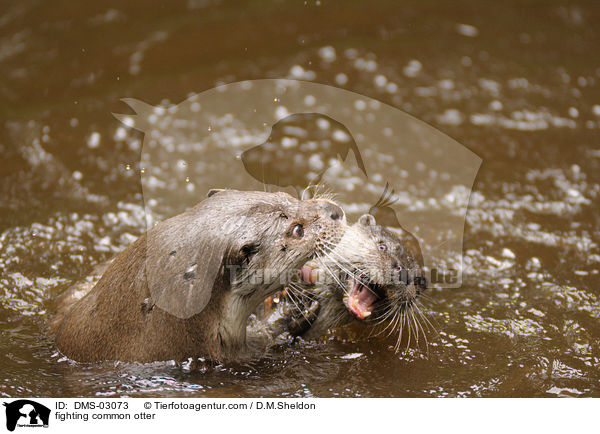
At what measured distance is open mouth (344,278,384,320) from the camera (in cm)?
314

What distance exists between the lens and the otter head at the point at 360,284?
10.2 feet

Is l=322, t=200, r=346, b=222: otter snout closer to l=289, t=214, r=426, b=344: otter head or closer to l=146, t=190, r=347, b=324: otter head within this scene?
l=146, t=190, r=347, b=324: otter head

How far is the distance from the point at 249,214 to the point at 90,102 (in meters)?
2.90

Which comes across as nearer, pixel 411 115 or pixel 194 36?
pixel 411 115

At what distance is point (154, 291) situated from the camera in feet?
8.91

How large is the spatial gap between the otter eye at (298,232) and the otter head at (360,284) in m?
0.25

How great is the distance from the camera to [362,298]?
321 cm

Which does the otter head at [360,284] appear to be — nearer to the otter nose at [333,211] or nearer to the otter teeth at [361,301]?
the otter teeth at [361,301]

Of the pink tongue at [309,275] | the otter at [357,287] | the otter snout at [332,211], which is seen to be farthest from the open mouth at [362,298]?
the otter snout at [332,211]

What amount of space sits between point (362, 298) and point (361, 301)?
0.02 metres

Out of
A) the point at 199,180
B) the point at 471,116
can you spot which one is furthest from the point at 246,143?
the point at 471,116

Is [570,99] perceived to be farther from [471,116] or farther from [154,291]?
[154,291]

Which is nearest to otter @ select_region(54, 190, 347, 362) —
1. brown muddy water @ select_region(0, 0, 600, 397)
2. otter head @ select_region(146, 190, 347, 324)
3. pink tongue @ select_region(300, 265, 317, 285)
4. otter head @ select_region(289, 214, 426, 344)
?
otter head @ select_region(146, 190, 347, 324)
